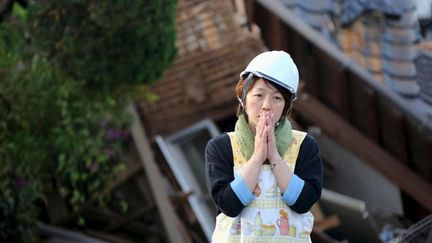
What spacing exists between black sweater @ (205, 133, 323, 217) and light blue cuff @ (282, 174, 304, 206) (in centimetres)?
1

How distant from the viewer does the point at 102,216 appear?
934 centimetres

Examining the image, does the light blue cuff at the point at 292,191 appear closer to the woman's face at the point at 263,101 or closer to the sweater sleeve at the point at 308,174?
the sweater sleeve at the point at 308,174

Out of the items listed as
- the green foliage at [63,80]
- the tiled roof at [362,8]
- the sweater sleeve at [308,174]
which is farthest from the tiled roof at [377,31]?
the sweater sleeve at [308,174]

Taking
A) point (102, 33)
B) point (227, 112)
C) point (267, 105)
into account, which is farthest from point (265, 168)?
point (227, 112)

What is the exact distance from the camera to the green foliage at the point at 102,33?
7.57 m

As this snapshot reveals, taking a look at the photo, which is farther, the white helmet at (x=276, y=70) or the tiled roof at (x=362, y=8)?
the tiled roof at (x=362, y=8)

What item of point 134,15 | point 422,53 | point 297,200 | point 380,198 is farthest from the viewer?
point 380,198

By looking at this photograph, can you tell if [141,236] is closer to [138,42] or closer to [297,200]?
[138,42]

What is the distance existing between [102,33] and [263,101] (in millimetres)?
4194

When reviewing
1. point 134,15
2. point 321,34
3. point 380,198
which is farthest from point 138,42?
point 380,198

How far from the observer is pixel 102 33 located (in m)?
7.67

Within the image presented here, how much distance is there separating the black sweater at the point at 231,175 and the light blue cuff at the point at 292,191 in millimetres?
12

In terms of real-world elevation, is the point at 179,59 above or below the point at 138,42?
below

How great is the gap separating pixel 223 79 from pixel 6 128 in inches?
90.2
